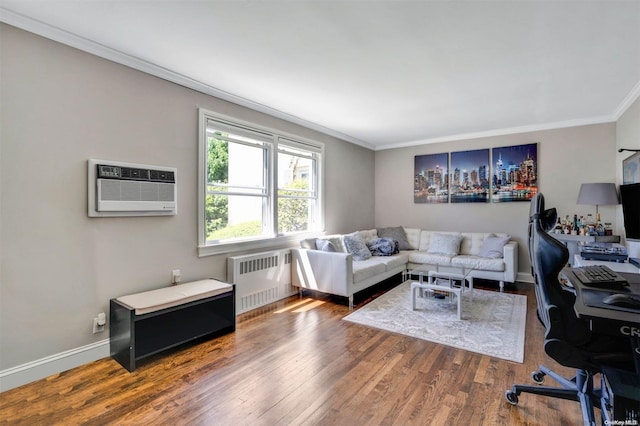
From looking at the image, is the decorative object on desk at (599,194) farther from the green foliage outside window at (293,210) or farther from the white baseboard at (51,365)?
the white baseboard at (51,365)

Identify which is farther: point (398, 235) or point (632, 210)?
point (398, 235)

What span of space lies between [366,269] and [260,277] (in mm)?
1403

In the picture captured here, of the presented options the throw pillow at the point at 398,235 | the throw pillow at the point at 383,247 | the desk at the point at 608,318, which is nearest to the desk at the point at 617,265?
the desk at the point at 608,318

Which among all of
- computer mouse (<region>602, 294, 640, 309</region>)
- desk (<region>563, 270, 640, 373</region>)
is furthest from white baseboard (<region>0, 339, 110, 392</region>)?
computer mouse (<region>602, 294, 640, 309</region>)

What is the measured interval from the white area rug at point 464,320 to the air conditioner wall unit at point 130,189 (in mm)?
2314

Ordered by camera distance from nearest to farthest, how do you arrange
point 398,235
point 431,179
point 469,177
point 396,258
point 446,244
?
point 396,258
point 446,244
point 469,177
point 398,235
point 431,179

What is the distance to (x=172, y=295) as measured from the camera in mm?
2775

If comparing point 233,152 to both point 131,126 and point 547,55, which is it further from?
point 547,55

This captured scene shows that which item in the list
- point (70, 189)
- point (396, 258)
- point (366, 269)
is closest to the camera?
point (70, 189)

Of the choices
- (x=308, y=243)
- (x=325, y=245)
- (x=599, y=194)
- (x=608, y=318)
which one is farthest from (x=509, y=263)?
(x=608, y=318)

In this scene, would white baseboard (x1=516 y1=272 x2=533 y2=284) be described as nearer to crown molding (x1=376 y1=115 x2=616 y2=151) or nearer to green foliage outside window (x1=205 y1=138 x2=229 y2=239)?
crown molding (x1=376 y1=115 x2=616 y2=151)

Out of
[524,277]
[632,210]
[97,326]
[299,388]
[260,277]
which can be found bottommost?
[299,388]

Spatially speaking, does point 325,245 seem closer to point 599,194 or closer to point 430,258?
point 430,258

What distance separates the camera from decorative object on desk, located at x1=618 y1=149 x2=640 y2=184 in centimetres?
339
